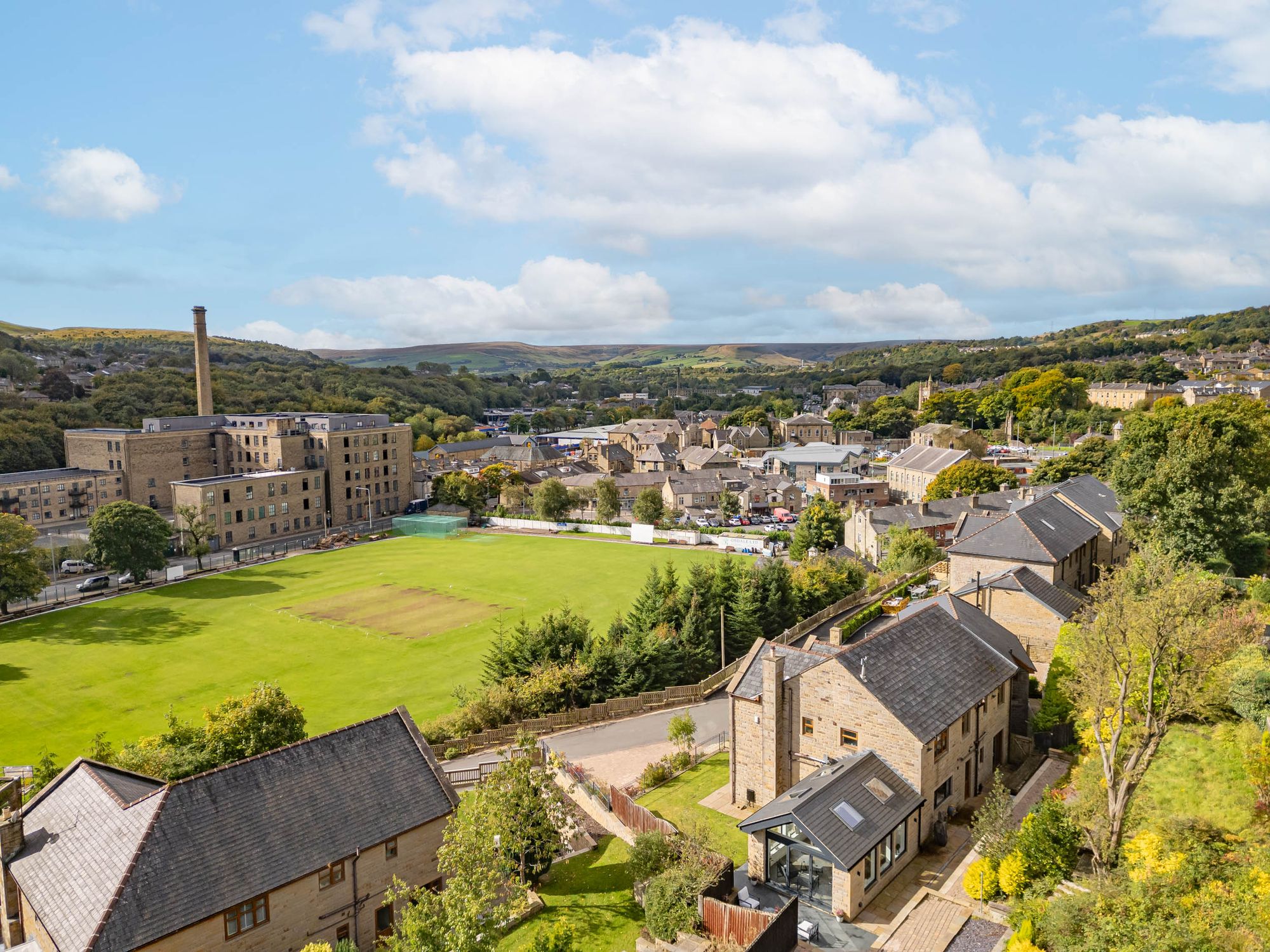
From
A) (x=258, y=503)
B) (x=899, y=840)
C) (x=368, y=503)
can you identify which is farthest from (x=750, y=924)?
(x=368, y=503)

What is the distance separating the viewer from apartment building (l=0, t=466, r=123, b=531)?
8388 centimetres

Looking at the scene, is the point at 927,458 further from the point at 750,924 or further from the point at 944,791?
the point at 750,924

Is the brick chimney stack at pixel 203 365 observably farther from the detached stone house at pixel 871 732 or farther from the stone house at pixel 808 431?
the detached stone house at pixel 871 732

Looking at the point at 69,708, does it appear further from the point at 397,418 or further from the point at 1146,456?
the point at 397,418

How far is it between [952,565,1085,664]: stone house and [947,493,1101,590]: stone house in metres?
1.26

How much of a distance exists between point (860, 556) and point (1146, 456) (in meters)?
28.2

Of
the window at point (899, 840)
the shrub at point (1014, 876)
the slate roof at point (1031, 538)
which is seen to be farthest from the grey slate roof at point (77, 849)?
the slate roof at point (1031, 538)

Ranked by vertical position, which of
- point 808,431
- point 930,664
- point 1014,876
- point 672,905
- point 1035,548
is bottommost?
point 672,905

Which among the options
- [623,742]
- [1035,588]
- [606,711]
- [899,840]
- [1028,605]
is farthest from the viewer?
[606,711]

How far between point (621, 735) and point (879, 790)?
1524 centimetres

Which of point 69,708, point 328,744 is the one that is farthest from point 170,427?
point 328,744

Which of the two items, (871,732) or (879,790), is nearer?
(879,790)

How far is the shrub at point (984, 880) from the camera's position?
1922 cm

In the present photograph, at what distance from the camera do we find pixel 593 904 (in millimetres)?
21734
